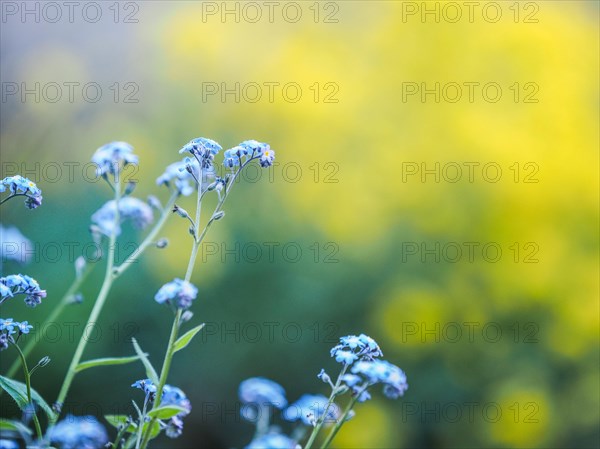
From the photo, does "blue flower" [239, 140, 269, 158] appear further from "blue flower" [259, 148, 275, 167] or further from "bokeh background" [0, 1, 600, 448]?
"bokeh background" [0, 1, 600, 448]

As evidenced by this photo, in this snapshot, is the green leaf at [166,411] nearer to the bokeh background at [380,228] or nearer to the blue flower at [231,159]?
the blue flower at [231,159]

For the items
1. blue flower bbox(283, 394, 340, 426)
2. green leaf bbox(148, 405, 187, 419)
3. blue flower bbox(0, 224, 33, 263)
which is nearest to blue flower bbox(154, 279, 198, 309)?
green leaf bbox(148, 405, 187, 419)

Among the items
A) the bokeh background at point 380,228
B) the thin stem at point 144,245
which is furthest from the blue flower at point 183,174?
the bokeh background at point 380,228

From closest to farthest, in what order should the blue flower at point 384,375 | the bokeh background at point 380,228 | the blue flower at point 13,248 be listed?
the blue flower at point 384,375, the blue flower at point 13,248, the bokeh background at point 380,228

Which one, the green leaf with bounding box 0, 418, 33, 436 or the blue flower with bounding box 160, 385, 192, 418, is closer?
the green leaf with bounding box 0, 418, 33, 436

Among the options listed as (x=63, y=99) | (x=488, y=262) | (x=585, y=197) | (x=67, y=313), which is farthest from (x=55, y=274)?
(x=585, y=197)

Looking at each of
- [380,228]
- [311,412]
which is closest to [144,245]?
[311,412]

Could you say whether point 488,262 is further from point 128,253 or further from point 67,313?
point 67,313
